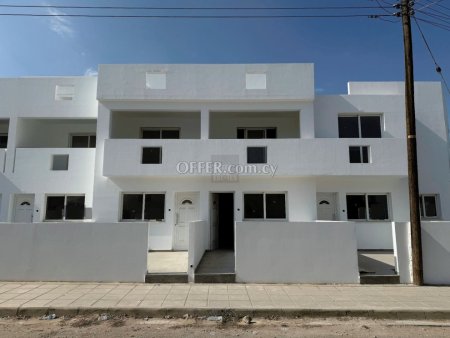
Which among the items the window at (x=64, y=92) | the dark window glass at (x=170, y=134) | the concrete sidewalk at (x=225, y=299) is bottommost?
the concrete sidewalk at (x=225, y=299)

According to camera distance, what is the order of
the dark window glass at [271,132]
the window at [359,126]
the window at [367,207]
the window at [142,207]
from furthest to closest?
1. the dark window glass at [271,132]
2. the window at [359,126]
3. the window at [367,207]
4. the window at [142,207]

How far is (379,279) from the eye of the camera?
8188 millimetres

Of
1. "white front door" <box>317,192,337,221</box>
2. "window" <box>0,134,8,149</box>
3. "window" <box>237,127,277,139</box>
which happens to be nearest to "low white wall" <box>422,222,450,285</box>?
"white front door" <box>317,192,337,221</box>

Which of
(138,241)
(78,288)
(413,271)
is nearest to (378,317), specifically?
(413,271)

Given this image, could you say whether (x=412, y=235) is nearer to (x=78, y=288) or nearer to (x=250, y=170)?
(x=250, y=170)

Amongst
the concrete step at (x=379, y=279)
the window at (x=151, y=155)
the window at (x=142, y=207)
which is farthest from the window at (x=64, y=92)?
the concrete step at (x=379, y=279)

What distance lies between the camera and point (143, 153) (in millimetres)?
12594

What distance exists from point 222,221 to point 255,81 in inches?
245

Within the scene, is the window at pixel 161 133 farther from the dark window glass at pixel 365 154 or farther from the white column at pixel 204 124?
the dark window glass at pixel 365 154

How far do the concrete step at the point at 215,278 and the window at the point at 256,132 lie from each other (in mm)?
7964

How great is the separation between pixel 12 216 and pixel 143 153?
243 inches

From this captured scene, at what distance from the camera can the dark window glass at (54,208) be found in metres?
13.3

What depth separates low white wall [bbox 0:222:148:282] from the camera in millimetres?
8148

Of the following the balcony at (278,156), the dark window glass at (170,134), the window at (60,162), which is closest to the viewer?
the balcony at (278,156)
